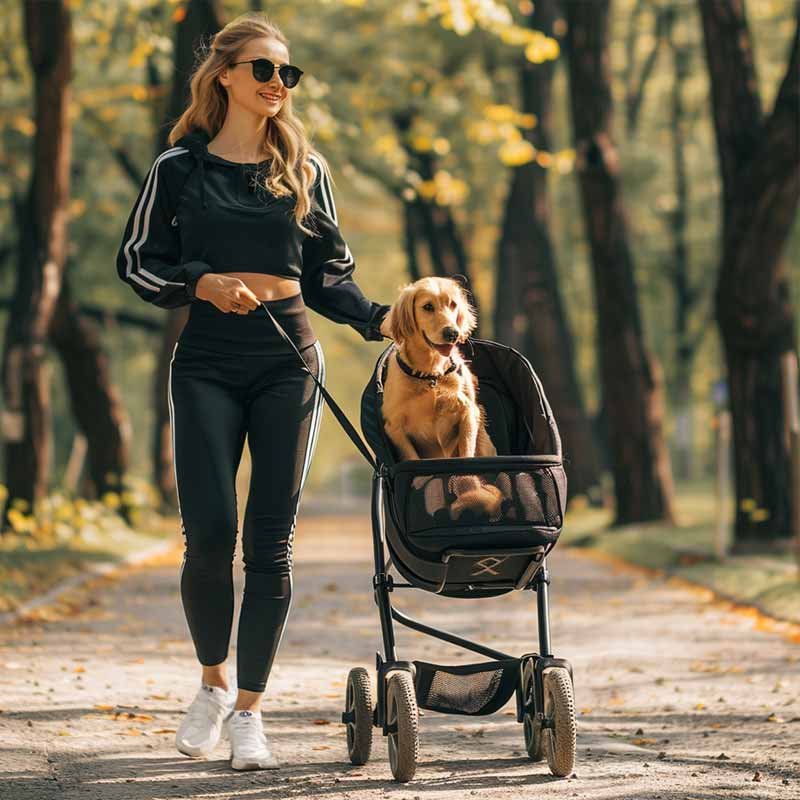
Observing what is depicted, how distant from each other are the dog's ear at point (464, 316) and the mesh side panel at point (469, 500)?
50 centimetres

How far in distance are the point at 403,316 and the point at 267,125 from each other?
0.85 m

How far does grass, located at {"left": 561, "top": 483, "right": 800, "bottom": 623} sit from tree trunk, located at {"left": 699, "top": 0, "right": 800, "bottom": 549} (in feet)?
1.91

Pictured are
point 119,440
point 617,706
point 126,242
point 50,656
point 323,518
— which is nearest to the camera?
point 126,242

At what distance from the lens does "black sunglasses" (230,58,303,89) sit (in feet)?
18.3

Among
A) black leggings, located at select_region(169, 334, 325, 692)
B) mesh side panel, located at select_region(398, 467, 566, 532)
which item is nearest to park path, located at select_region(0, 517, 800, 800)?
black leggings, located at select_region(169, 334, 325, 692)

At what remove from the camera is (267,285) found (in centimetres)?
559

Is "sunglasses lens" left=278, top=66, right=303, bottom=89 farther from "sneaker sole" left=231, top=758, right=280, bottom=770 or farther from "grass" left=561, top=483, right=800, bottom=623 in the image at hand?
"grass" left=561, top=483, right=800, bottom=623

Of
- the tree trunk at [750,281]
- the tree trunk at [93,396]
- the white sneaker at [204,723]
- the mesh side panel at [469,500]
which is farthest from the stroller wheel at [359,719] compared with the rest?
the tree trunk at [93,396]

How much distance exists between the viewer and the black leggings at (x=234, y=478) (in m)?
5.50

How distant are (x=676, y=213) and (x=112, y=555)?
25343mm

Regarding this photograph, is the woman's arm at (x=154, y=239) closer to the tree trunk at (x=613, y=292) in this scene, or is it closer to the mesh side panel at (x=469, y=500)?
the mesh side panel at (x=469, y=500)

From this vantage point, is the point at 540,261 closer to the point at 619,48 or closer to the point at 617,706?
the point at 619,48

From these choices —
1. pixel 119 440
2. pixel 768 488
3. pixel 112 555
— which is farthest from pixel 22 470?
pixel 768 488

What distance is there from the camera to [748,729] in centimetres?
644
